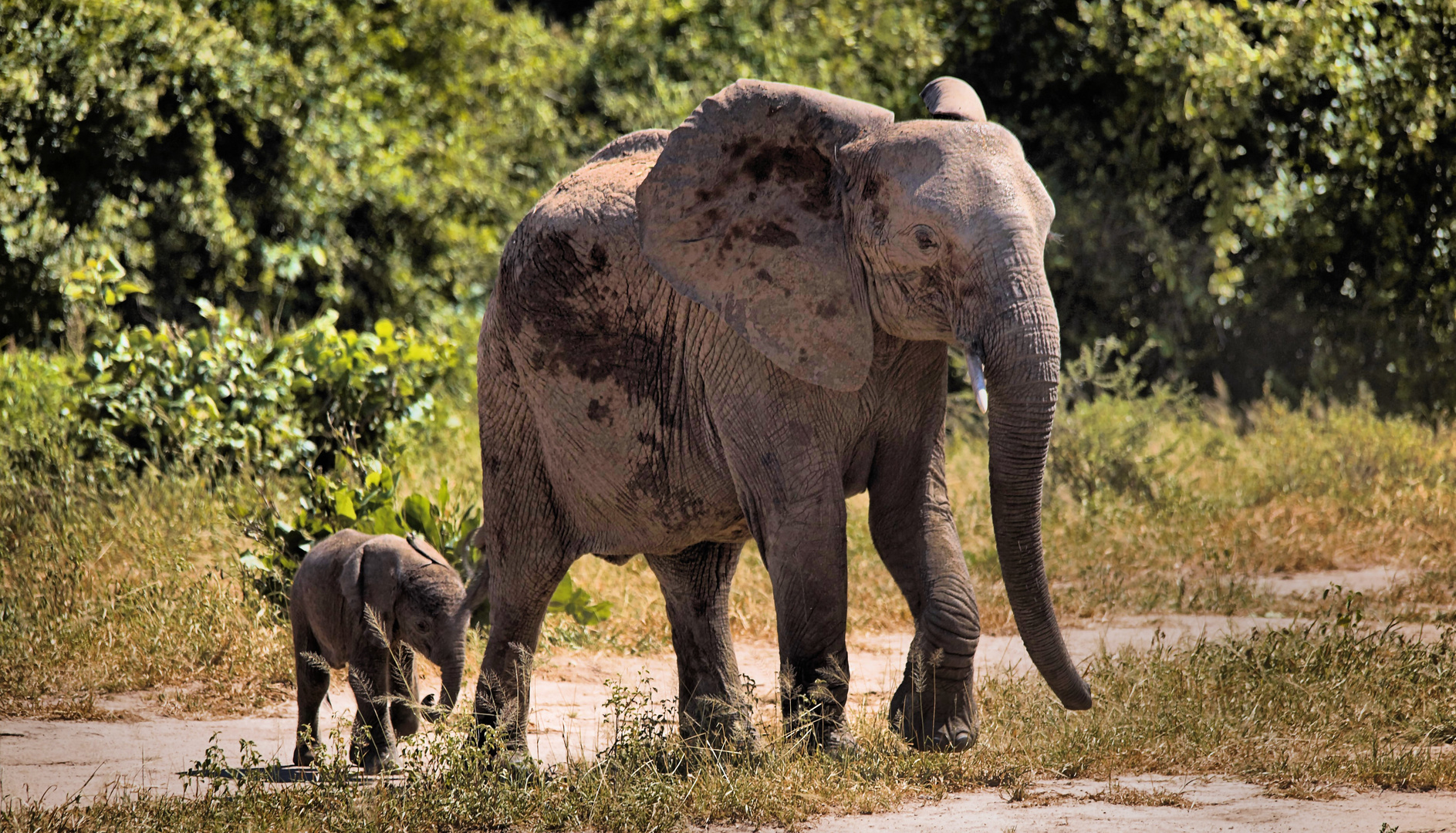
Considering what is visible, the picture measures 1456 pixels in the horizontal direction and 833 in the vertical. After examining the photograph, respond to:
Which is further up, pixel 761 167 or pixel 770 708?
pixel 761 167

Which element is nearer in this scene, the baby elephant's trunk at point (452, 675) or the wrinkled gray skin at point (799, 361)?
the wrinkled gray skin at point (799, 361)

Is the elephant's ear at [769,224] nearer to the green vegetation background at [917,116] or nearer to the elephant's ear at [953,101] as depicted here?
the elephant's ear at [953,101]

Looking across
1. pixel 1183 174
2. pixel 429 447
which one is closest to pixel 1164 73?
pixel 1183 174

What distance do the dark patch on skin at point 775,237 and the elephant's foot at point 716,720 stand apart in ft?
5.59

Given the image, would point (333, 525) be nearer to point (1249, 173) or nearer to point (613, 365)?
point (613, 365)

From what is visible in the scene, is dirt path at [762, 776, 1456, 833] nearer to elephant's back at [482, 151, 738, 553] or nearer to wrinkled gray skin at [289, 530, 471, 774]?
elephant's back at [482, 151, 738, 553]

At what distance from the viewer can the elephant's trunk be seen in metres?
4.16

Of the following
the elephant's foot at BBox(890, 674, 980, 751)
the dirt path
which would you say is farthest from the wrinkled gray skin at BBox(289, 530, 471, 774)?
the dirt path

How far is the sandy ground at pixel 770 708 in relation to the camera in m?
4.25

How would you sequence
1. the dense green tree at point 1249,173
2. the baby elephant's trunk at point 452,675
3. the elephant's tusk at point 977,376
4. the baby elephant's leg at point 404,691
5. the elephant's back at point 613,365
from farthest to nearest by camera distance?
the dense green tree at point 1249,173 < the baby elephant's leg at point 404,691 < the baby elephant's trunk at point 452,675 < the elephant's back at point 613,365 < the elephant's tusk at point 977,376

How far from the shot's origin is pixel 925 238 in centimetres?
436

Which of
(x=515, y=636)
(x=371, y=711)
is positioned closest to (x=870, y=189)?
(x=515, y=636)

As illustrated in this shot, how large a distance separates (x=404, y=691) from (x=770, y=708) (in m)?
1.68

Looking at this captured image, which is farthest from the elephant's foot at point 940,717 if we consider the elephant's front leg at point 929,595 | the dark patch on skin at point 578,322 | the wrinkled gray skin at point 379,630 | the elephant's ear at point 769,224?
the wrinkled gray skin at point 379,630
